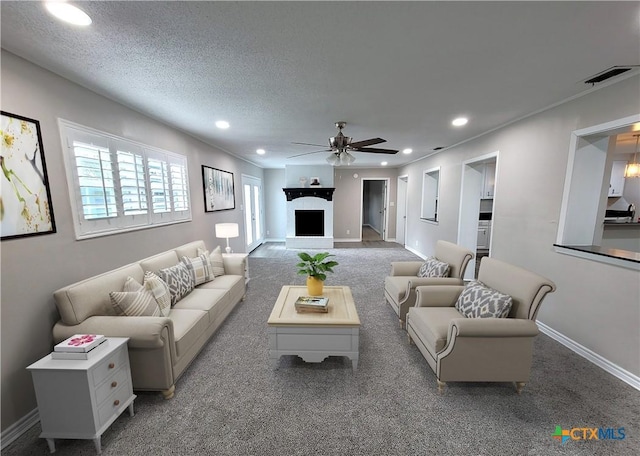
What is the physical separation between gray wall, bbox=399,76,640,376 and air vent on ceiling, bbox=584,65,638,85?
137 mm

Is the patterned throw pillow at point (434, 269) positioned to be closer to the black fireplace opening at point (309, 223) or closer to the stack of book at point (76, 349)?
the stack of book at point (76, 349)

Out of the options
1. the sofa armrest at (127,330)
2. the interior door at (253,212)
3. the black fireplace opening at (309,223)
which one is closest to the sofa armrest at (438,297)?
the sofa armrest at (127,330)

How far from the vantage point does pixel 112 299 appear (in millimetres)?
1952

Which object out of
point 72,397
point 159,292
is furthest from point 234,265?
point 72,397

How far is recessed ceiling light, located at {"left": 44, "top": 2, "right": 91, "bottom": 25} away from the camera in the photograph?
1.23m

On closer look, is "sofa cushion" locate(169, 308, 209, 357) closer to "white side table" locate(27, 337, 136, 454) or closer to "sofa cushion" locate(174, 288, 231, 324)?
"sofa cushion" locate(174, 288, 231, 324)

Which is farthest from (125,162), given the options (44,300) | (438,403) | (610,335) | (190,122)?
(610,335)

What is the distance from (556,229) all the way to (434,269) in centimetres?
128

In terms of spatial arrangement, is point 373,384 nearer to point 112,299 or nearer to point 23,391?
point 112,299

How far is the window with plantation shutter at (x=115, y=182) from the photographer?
2055 millimetres

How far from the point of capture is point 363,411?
1.76 metres

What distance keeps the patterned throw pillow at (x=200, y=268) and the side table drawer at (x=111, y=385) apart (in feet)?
4.50

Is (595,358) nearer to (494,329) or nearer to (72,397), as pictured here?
(494,329)

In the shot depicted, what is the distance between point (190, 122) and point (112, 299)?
2298mm
